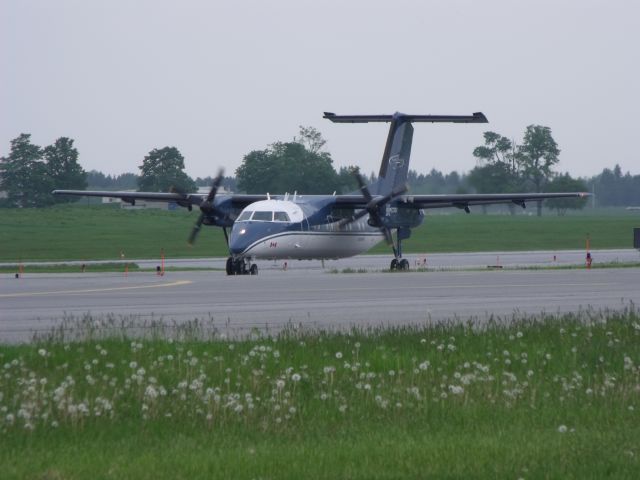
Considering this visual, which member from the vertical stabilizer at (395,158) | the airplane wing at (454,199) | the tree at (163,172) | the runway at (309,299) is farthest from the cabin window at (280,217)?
the tree at (163,172)

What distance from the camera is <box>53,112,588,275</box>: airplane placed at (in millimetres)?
42094

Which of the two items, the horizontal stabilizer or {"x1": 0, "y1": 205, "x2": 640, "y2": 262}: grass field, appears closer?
the horizontal stabilizer

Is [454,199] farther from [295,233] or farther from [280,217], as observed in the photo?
[280,217]

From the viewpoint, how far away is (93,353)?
42.6 feet

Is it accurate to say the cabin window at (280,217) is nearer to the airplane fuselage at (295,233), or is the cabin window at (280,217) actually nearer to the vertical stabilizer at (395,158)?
the airplane fuselage at (295,233)

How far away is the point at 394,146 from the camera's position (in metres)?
48.9

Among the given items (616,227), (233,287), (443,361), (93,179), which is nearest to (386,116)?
(233,287)

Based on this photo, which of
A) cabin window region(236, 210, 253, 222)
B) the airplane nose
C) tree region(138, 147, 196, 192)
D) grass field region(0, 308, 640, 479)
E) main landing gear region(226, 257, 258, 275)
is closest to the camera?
grass field region(0, 308, 640, 479)

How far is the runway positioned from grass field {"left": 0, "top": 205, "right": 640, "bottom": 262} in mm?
35148

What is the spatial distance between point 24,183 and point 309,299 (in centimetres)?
6962

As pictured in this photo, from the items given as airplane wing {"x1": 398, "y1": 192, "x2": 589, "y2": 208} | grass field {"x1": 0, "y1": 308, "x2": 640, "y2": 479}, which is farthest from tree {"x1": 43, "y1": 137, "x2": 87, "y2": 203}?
grass field {"x1": 0, "y1": 308, "x2": 640, "y2": 479}

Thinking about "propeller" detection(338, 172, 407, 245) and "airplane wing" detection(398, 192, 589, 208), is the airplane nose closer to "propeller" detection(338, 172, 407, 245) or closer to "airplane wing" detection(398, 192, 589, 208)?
"propeller" detection(338, 172, 407, 245)

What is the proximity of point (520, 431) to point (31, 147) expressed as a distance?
88.0m

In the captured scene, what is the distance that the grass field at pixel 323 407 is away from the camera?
8.74 meters
